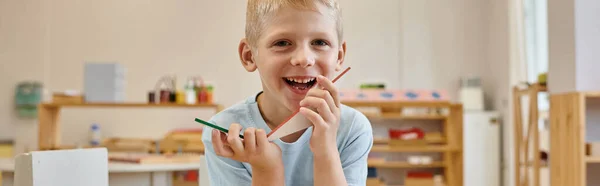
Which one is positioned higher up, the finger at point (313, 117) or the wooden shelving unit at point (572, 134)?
the finger at point (313, 117)

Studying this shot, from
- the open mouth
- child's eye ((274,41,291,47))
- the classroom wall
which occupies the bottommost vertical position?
the open mouth

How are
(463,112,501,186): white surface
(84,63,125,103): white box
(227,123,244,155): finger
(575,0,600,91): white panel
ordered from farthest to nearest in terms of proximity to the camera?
(463,112,501,186): white surface
(84,63,125,103): white box
(575,0,600,91): white panel
(227,123,244,155): finger

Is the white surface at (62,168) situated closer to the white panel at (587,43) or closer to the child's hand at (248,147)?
the child's hand at (248,147)

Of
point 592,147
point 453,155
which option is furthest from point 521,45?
point 592,147

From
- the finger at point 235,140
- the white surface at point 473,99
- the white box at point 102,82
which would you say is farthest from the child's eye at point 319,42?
the white surface at point 473,99

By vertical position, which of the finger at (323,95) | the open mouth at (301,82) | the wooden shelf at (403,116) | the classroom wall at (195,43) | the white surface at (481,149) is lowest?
the white surface at (481,149)

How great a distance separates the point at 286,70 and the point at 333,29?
110mm

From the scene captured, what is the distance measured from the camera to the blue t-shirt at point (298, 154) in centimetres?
122

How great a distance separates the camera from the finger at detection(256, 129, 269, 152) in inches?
40.9

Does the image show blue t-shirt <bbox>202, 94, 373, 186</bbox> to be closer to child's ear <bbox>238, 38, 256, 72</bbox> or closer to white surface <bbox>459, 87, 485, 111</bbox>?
child's ear <bbox>238, 38, 256, 72</bbox>

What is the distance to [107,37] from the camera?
7359mm

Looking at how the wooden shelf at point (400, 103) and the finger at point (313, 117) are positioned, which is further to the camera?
the wooden shelf at point (400, 103)

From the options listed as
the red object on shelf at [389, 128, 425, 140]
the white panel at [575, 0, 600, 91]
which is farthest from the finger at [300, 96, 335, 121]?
the red object on shelf at [389, 128, 425, 140]

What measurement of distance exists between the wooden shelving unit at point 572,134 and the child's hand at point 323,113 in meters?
2.86
